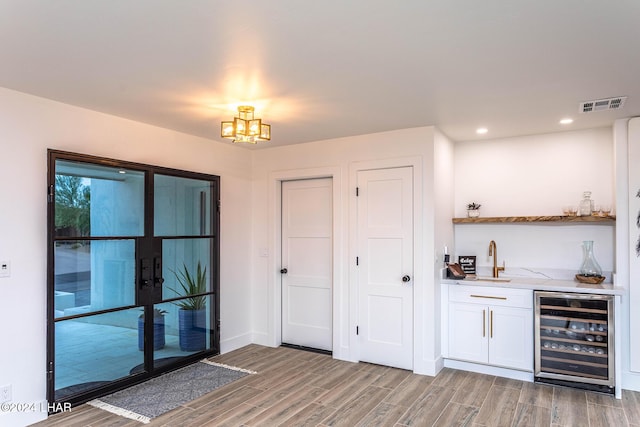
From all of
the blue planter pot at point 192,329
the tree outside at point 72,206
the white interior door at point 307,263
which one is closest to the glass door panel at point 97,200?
the tree outside at point 72,206

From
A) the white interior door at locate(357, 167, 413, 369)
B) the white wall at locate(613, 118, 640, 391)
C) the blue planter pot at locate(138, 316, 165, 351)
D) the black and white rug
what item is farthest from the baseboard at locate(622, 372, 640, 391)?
the blue planter pot at locate(138, 316, 165, 351)

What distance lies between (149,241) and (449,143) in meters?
3.43

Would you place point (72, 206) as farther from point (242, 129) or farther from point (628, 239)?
point (628, 239)

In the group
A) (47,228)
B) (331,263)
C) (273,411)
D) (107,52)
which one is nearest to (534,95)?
(331,263)

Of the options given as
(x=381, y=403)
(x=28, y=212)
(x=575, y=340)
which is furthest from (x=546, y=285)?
(x=28, y=212)

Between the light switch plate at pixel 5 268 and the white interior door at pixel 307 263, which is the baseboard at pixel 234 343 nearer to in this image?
the white interior door at pixel 307 263

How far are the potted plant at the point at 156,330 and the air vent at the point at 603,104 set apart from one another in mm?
4296

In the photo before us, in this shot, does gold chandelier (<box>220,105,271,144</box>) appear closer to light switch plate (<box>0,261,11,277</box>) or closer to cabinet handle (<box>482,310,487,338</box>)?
light switch plate (<box>0,261,11,277</box>)

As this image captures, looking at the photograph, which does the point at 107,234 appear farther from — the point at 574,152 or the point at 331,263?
the point at 574,152

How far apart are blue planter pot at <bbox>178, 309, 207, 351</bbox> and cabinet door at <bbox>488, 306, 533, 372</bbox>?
307cm

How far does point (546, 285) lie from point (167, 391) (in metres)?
3.68

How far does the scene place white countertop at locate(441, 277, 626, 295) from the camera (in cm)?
374

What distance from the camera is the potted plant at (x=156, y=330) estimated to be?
393 cm

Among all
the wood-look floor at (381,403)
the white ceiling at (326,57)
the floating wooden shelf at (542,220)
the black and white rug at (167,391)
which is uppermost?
the white ceiling at (326,57)
